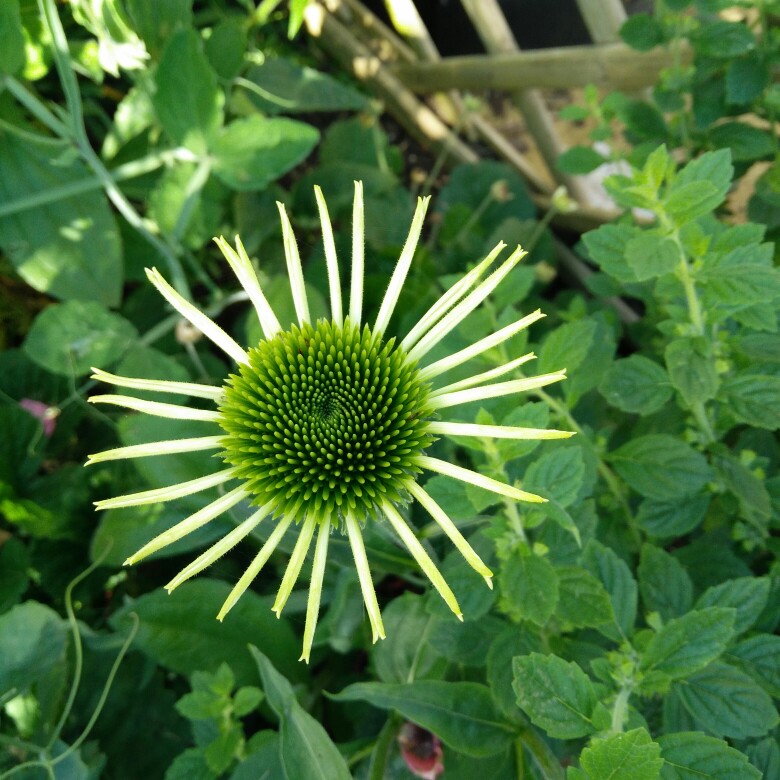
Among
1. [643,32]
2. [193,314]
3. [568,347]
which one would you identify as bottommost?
[568,347]

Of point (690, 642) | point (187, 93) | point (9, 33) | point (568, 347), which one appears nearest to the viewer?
point (690, 642)

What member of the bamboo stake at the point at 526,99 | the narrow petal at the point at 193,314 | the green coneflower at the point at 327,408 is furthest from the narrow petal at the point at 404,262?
the bamboo stake at the point at 526,99

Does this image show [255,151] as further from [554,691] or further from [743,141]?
[554,691]

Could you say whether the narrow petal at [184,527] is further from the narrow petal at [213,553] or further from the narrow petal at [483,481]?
the narrow petal at [483,481]

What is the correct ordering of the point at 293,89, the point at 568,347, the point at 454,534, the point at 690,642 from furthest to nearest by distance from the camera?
the point at 293,89
the point at 568,347
the point at 690,642
the point at 454,534

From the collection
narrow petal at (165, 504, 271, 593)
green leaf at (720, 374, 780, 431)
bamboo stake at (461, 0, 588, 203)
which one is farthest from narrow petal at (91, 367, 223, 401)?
bamboo stake at (461, 0, 588, 203)

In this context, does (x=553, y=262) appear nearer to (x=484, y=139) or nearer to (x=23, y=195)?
(x=484, y=139)

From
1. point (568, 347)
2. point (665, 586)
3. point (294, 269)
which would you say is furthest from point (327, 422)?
point (665, 586)
